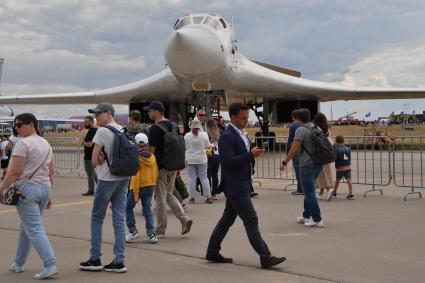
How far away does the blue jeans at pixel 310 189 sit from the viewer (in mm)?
7064

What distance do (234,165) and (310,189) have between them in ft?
8.12

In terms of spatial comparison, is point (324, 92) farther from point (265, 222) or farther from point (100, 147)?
point (100, 147)

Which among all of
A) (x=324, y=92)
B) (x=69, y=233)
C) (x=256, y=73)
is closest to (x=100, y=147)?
(x=69, y=233)

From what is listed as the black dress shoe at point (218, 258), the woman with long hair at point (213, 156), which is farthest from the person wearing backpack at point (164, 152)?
the woman with long hair at point (213, 156)

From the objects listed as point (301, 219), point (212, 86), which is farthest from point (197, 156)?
point (212, 86)

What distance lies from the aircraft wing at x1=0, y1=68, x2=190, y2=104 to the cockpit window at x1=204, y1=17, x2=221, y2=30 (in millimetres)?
2859

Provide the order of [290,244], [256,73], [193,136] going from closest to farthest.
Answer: [290,244] < [193,136] < [256,73]

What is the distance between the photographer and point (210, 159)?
10.3m

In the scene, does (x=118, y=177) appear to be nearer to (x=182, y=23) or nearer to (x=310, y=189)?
(x=310, y=189)

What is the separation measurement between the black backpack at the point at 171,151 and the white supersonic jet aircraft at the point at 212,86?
9875 mm

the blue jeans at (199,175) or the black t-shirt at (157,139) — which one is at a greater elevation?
the black t-shirt at (157,139)

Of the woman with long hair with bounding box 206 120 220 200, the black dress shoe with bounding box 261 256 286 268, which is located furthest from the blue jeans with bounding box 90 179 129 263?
the woman with long hair with bounding box 206 120 220 200

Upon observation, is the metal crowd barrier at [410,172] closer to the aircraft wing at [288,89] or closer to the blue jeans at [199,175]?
the blue jeans at [199,175]

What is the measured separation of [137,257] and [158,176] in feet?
4.04
